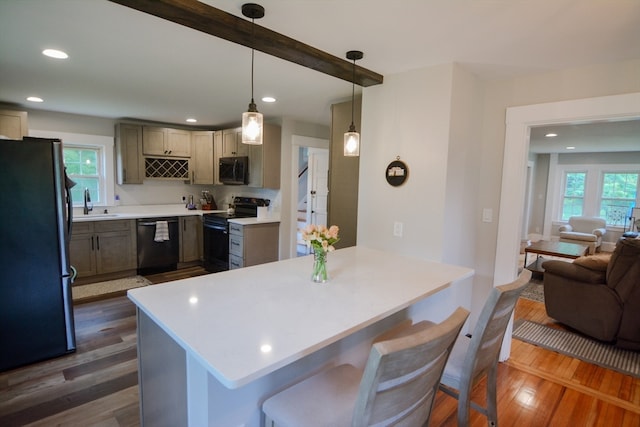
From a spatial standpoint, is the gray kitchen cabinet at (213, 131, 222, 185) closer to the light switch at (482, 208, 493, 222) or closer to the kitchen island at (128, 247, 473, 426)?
the kitchen island at (128, 247, 473, 426)

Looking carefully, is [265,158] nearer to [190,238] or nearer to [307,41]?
[190,238]

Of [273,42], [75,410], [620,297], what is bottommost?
[75,410]

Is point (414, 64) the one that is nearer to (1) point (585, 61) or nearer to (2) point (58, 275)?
(1) point (585, 61)

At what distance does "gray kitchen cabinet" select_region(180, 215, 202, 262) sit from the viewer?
5133mm

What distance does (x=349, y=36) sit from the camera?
200cm

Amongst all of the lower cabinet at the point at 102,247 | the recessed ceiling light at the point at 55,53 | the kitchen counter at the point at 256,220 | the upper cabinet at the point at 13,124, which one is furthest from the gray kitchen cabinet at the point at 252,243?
the upper cabinet at the point at 13,124

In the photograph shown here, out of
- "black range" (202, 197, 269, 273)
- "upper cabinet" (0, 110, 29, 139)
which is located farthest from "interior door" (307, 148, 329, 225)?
"upper cabinet" (0, 110, 29, 139)

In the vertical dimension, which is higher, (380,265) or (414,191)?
(414,191)

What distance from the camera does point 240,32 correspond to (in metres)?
1.86

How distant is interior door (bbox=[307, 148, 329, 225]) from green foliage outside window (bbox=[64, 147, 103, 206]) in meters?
3.35

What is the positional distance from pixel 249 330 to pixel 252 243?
3312 millimetres

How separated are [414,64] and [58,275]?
10.5 feet

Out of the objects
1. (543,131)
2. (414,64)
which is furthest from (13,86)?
(543,131)

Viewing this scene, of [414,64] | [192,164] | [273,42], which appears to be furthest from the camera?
[192,164]
